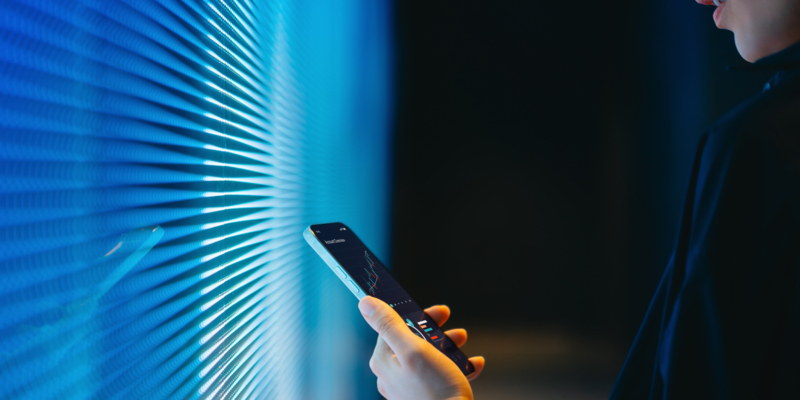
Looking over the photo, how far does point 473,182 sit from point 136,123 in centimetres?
213

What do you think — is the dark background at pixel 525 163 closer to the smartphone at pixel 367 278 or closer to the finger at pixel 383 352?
the smartphone at pixel 367 278

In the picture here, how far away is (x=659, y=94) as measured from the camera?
2.31 meters

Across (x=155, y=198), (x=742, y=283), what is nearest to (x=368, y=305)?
(x=155, y=198)

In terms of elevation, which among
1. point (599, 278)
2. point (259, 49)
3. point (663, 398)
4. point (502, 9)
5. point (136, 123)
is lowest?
point (599, 278)

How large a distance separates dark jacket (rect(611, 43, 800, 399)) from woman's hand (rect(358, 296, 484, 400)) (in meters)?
0.28

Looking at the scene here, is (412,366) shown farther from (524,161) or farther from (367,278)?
(524,161)

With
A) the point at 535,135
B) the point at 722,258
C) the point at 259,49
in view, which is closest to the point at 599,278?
the point at 535,135

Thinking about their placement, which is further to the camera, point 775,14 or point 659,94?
point 659,94

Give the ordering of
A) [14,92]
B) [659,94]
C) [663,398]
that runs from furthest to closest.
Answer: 1. [659,94]
2. [663,398]
3. [14,92]

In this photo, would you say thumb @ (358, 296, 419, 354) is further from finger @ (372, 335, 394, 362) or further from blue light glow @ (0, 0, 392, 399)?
blue light glow @ (0, 0, 392, 399)

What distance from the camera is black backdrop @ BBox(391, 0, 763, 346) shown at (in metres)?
2.38

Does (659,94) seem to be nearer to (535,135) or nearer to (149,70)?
(535,135)

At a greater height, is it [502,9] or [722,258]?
[502,9]

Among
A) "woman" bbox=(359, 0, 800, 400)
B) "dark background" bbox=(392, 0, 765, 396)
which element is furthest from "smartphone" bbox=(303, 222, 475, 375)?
"dark background" bbox=(392, 0, 765, 396)
